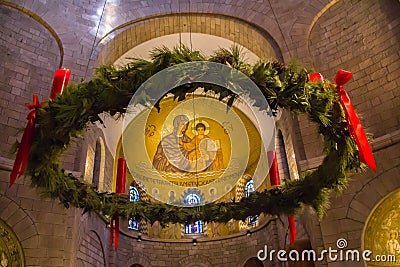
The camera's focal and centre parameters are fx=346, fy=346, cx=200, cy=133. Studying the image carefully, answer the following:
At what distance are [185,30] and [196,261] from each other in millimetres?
7790

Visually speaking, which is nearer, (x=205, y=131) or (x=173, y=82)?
(x=173, y=82)

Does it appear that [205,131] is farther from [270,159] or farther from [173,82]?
[173,82]

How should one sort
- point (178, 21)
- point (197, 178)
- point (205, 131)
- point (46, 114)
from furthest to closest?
point (205, 131), point (197, 178), point (178, 21), point (46, 114)

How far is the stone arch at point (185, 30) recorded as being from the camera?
29.0 ft

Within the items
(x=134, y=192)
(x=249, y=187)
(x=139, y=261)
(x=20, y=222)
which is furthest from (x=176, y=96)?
(x=134, y=192)

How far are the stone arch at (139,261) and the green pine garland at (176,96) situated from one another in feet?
28.0

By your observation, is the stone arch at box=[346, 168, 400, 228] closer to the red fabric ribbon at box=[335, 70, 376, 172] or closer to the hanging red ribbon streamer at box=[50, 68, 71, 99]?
the red fabric ribbon at box=[335, 70, 376, 172]

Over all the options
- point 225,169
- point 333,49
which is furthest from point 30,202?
point 225,169

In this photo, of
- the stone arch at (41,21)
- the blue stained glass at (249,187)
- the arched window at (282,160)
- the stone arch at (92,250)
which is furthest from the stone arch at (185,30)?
the blue stained glass at (249,187)

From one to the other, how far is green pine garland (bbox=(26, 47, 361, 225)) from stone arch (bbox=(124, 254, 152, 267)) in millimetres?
8538

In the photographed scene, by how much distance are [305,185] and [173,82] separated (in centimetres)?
177

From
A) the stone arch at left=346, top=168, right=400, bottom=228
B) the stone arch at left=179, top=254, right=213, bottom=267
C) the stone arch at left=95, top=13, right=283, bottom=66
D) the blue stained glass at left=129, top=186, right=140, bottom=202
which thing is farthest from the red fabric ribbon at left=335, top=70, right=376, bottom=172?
the blue stained glass at left=129, top=186, right=140, bottom=202

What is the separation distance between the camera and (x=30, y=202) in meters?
6.32

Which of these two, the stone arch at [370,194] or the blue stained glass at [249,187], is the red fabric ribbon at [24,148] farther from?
the blue stained glass at [249,187]
